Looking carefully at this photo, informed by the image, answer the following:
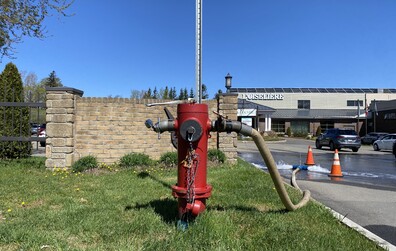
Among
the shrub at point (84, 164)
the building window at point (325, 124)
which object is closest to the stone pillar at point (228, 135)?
the shrub at point (84, 164)

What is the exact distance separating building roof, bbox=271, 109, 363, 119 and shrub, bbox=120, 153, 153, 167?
53134 millimetres

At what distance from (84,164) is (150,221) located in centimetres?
544

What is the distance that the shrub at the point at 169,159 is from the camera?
10047mm

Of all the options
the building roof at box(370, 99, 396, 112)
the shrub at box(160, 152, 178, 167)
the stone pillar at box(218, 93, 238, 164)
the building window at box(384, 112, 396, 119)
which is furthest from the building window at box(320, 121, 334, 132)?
the shrub at box(160, 152, 178, 167)

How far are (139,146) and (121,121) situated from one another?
899 mm

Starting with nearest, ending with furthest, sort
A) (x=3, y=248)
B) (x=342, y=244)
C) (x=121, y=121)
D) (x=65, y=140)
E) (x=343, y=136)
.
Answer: (x=3, y=248) → (x=342, y=244) → (x=65, y=140) → (x=121, y=121) → (x=343, y=136)

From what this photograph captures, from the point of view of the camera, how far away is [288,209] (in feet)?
17.2

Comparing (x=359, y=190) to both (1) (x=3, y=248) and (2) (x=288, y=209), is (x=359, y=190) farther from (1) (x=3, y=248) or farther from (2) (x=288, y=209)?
(1) (x=3, y=248)

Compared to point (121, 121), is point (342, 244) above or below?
below

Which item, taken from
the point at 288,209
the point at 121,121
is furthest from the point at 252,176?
the point at 121,121

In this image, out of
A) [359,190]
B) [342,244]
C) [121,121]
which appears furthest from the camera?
[121,121]

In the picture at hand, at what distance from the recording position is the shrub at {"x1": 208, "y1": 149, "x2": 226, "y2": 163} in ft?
34.8

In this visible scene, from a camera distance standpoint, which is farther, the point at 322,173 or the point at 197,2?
the point at 322,173

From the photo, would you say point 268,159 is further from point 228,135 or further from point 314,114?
point 314,114
